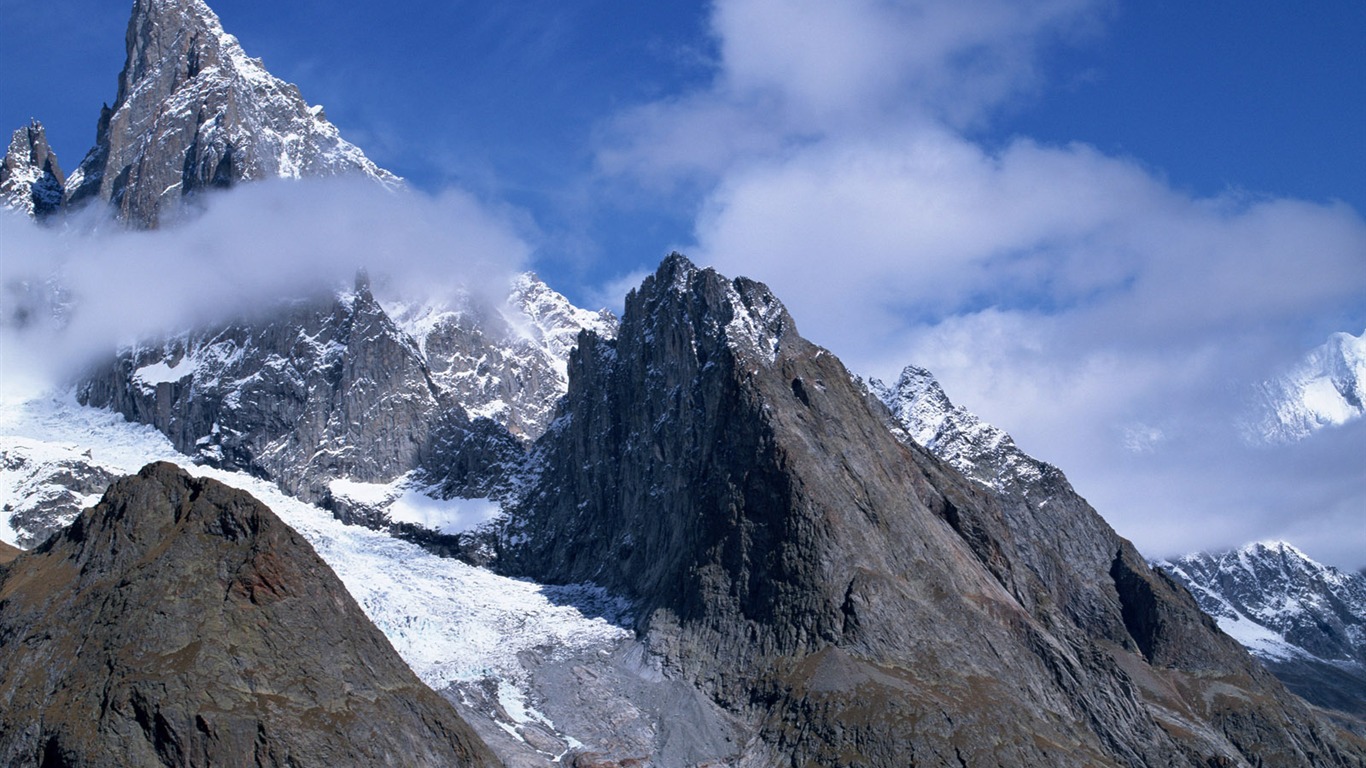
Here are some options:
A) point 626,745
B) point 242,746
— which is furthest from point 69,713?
point 626,745

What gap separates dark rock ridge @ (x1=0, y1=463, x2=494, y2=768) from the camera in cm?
14350

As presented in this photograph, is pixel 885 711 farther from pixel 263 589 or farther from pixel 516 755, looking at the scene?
pixel 263 589

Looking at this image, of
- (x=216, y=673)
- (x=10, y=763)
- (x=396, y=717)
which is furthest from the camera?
(x=396, y=717)

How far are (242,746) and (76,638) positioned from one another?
76.2ft

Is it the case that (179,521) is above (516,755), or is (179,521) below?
above

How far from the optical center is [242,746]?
145250mm

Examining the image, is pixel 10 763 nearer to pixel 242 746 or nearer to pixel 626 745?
pixel 242 746

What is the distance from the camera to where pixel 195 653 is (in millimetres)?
152250

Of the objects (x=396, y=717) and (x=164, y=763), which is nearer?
(x=164, y=763)

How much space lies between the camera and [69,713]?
143 m

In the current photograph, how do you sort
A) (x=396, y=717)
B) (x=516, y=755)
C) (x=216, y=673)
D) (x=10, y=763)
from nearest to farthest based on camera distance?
(x=10, y=763)
(x=216, y=673)
(x=396, y=717)
(x=516, y=755)

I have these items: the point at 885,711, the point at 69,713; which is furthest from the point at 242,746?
the point at 885,711

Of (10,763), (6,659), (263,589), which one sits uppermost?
(263,589)

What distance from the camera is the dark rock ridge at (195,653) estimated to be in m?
144
